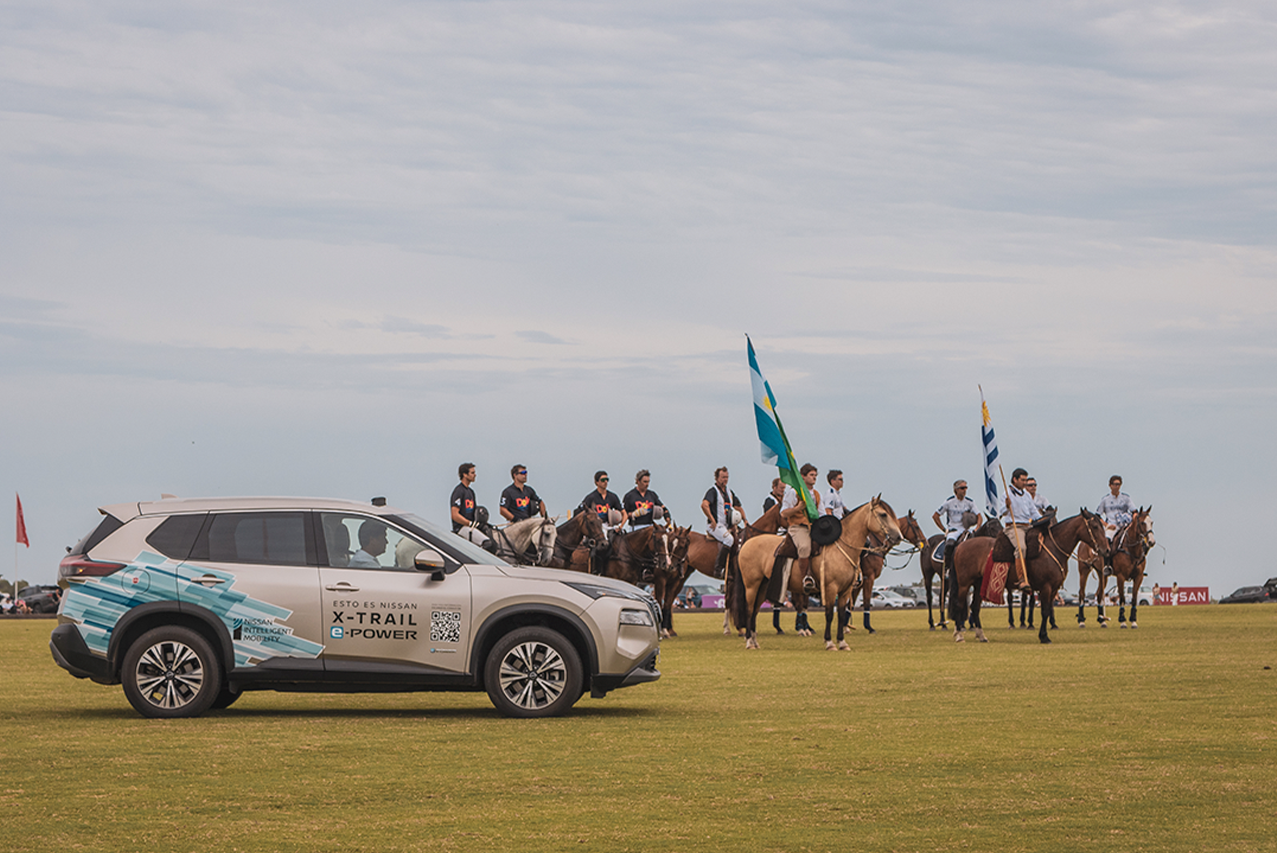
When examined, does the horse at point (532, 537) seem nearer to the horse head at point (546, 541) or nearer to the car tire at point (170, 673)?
the horse head at point (546, 541)

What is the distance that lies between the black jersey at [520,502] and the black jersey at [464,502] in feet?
8.85

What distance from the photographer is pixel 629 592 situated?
14.2 m

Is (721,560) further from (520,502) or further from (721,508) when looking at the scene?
(520,502)

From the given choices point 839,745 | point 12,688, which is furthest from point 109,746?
point 12,688

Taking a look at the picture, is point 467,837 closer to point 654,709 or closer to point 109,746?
point 109,746

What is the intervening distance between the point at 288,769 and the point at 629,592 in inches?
175

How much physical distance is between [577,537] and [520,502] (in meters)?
1.18

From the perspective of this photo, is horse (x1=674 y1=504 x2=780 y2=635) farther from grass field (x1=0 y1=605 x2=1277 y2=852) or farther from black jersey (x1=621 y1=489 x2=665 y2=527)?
grass field (x1=0 y1=605 x2=1277 y2=852)

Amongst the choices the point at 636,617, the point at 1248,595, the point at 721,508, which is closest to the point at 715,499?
the point at 721,508

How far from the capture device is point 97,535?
46.2 ft

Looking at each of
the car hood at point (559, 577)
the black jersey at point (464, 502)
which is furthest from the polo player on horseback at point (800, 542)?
the car hood at point (559, 577)

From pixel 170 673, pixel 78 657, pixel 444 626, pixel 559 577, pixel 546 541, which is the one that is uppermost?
pixel 546 541

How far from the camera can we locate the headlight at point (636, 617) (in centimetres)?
1388

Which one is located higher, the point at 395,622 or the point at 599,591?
the point at 599,591
